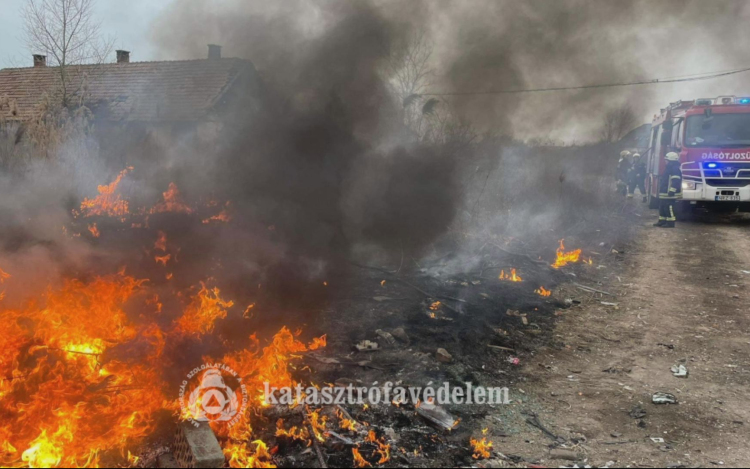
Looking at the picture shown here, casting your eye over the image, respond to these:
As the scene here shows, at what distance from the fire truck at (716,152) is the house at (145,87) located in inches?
464

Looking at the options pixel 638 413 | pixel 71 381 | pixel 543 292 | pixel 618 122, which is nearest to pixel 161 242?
pixel 71 381

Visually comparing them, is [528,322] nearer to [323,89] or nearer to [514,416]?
[514,416]

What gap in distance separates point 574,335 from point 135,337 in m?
4.64

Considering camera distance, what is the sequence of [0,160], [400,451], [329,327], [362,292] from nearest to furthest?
[400,451] → [329,327] → [362,292] → [0,160]

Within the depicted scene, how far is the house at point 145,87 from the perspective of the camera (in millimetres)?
14141

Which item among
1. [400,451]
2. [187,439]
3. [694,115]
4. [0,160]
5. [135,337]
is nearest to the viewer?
[187,439]

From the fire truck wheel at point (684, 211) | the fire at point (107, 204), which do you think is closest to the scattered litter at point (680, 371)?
the fire at point (107, 204)

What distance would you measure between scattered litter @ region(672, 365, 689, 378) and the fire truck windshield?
345 inches

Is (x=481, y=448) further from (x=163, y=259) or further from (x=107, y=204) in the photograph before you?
(x=107, y=204)

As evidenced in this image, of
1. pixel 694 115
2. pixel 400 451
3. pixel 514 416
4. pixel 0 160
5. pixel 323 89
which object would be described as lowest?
pixel 400 451

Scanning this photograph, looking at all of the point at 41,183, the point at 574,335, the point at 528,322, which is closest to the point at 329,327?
the point at 528,322

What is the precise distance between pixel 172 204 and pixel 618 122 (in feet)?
56.9

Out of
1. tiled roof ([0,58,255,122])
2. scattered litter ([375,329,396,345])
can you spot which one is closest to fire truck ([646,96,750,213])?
scattered litter ([375,329,396,345])

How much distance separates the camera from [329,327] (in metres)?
5.28
